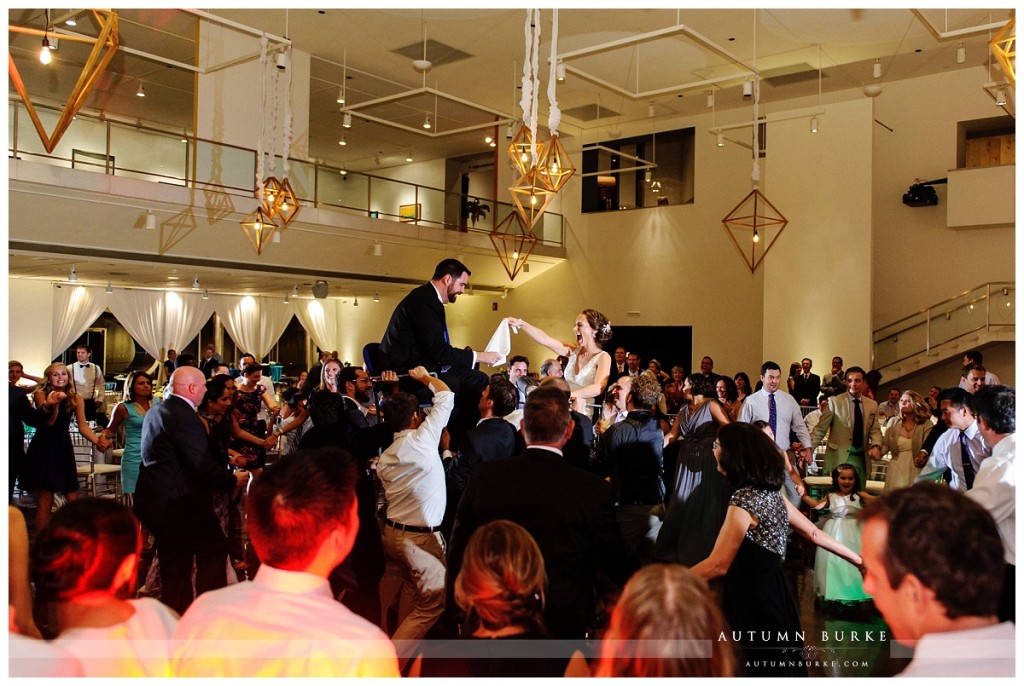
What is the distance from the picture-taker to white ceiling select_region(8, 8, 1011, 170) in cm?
1208

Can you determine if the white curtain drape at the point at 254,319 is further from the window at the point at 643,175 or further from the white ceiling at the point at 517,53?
the window at the point at 643,175

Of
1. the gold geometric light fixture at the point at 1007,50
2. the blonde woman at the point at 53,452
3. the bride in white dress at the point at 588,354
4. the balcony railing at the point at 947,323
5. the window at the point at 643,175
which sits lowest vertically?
the blonde woman at the point at 53,452

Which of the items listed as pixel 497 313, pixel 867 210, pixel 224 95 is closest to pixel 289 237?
pixel 224 95

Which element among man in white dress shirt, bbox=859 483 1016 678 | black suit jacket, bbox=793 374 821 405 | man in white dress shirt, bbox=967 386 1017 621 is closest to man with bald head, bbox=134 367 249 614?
man in white dress shirt, bbox=859 483 1016 678

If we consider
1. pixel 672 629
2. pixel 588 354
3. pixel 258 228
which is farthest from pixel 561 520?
pixel 258 228

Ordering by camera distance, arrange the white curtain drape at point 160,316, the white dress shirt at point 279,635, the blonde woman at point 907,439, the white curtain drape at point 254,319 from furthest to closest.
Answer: the white curtain drape at point 254,319, the white curtain drape at point 160,316, the blonde woman at point 907,439, the white dress shirt at point 279,635

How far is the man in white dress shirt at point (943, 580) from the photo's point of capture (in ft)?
4.95

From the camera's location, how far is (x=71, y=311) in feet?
52.3

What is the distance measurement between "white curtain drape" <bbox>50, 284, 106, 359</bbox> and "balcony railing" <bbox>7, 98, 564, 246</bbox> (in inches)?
215

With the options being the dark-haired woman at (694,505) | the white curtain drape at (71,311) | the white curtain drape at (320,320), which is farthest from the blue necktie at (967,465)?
the white curtain drape at (320,320)

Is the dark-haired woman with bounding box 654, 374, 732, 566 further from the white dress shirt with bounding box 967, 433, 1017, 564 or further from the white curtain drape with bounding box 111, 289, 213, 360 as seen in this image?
the white curtain drape with bounding box 111, 289, 213, 360

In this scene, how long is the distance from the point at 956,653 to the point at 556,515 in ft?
4.27

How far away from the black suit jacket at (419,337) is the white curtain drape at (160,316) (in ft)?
47.1

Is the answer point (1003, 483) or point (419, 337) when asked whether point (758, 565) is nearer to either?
point (1003, 483)
